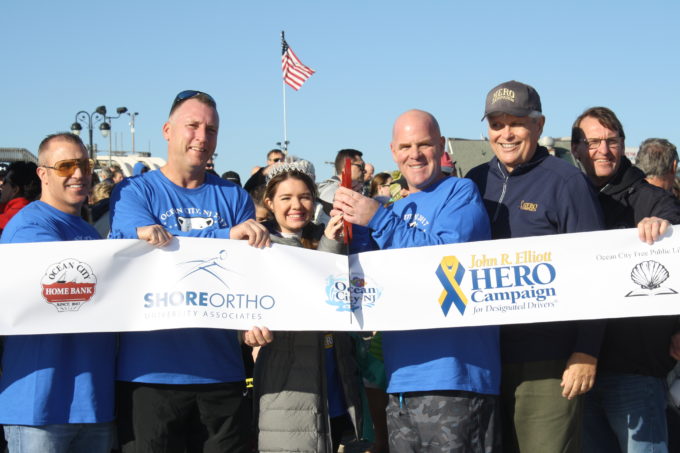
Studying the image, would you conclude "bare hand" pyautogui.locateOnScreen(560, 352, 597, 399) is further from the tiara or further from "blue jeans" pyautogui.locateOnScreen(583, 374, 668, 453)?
the tiara

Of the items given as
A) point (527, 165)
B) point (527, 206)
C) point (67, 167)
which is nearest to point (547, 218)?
point (527, 206)

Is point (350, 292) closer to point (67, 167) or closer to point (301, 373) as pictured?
point (301, 373)

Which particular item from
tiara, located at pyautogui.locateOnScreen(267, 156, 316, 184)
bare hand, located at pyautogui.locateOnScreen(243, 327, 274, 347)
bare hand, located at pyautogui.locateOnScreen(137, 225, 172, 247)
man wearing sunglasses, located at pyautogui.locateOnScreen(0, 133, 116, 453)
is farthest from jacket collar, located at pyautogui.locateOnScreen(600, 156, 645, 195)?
man wearing sunglasses, located at pyautogui.locateOnScreen(0, 133, 116, 453)

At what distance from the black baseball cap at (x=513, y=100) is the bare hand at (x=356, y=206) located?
3.14 ft

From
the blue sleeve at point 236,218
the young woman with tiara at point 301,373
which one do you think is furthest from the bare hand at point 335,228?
the blue sleeve at point 236,218

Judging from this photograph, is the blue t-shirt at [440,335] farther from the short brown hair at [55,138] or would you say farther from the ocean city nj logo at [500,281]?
the short brown hair at [55,138]

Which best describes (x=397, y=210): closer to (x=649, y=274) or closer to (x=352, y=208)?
(x=352, y=208)

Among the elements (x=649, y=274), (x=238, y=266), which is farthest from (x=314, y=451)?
(x=649, y=274)

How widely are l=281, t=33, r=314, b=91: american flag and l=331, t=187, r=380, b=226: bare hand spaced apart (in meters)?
18.0

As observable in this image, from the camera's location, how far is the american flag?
70.2 ft

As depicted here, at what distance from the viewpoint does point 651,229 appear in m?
3.81

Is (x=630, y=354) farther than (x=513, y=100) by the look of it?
Yes

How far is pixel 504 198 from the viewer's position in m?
3.97

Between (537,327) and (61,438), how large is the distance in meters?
2.54
